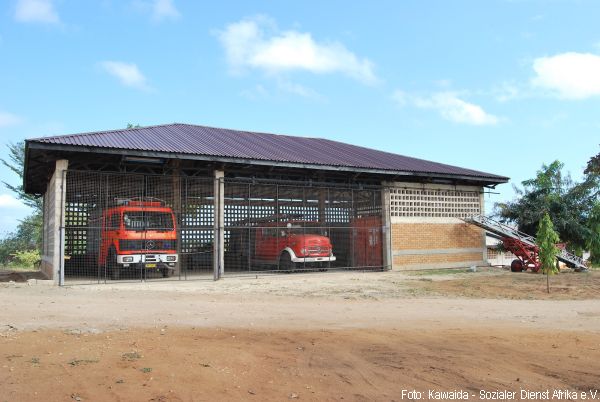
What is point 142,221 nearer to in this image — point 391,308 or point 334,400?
point 391,308

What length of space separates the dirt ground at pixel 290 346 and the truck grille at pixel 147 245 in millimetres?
3675

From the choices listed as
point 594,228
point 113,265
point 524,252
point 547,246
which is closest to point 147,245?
point 113,265

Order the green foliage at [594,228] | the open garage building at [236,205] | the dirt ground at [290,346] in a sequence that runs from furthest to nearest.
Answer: the green foliage at [594,228] → the open garage building at [236,205] → the dirt ground at [290,346]

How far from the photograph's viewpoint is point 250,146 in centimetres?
2111

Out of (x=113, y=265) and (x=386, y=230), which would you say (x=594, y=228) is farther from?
(x=113, y=265)

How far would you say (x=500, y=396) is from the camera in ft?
16.4

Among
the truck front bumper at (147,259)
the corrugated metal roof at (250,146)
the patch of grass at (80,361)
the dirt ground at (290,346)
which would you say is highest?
the corrugated metal roof at (250,146)

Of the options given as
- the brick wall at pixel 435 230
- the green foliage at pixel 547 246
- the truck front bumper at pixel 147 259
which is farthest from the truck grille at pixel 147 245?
the green foliage at pixel 547 246

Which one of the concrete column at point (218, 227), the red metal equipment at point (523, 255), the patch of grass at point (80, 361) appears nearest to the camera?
the patch of grass at point (80, 361)

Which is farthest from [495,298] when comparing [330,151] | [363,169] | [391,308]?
[330,151]

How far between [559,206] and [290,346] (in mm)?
22668

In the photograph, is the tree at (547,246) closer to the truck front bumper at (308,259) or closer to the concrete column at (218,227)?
the truck front bumper at (308,259)

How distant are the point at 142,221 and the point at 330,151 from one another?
→ 10.0 m

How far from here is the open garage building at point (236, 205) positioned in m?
17.0
